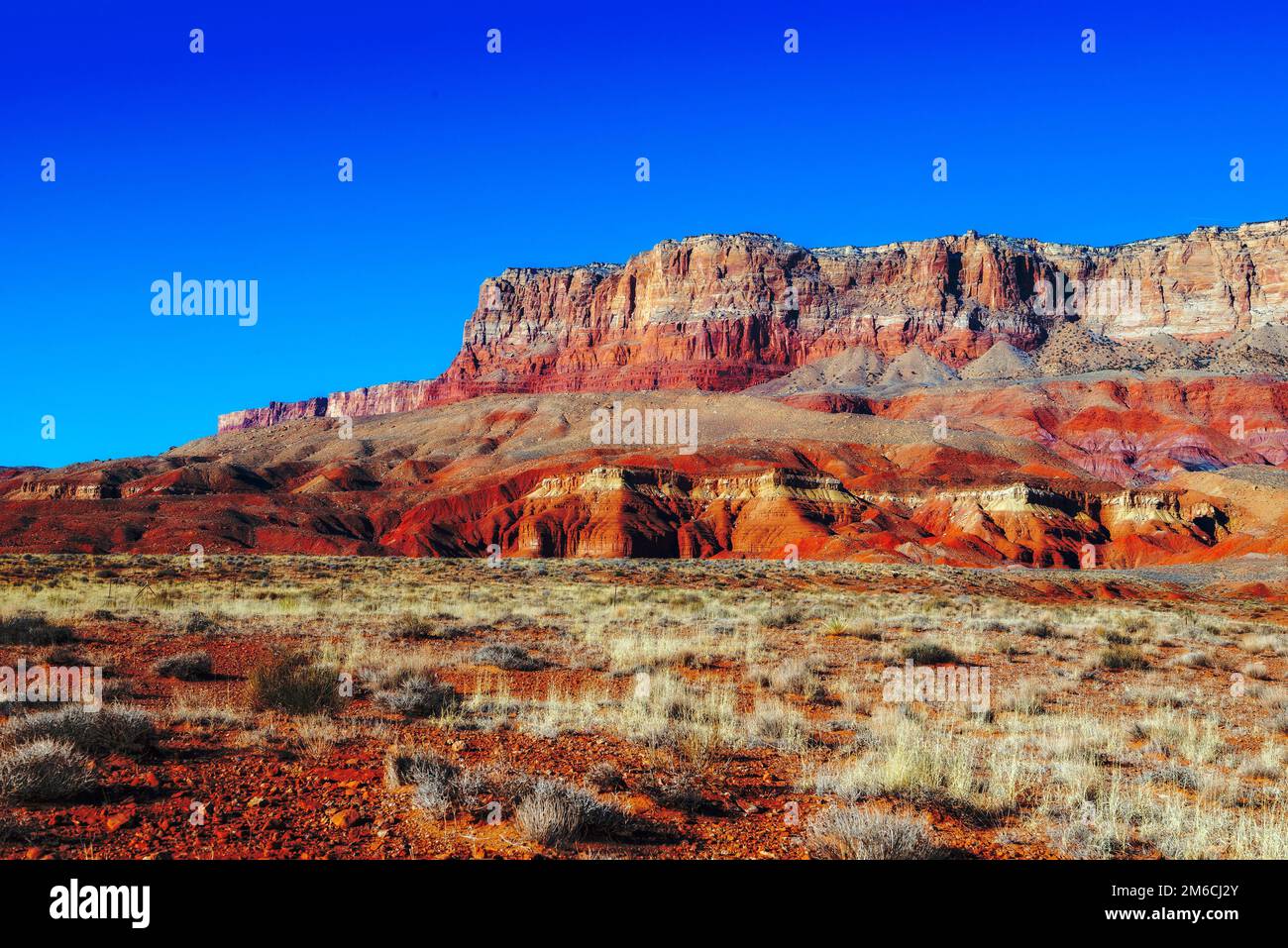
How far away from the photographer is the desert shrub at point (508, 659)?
13562 mm

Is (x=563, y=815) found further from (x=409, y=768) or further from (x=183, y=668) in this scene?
(x=183, y=668)

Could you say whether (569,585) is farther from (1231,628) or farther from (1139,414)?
(1139,414)

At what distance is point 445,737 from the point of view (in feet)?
28.1

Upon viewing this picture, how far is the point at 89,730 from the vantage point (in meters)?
7.40

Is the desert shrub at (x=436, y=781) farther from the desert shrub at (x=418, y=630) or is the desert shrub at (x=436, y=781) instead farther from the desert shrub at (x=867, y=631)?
the desert shrub at (x=867, y=631)

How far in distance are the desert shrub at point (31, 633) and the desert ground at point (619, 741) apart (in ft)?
0.22

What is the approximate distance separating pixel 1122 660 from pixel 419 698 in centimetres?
1307

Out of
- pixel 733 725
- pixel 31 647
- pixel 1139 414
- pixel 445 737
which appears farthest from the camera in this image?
pixel 1139 414

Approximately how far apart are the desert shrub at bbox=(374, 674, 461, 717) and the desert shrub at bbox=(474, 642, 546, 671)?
8.23 ft

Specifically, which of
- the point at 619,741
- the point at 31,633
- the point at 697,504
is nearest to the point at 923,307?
the point at 697,504

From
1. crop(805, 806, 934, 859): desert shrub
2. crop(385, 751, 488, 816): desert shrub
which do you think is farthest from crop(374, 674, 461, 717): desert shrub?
crop(805, 806, 934, 859): desert shrub
